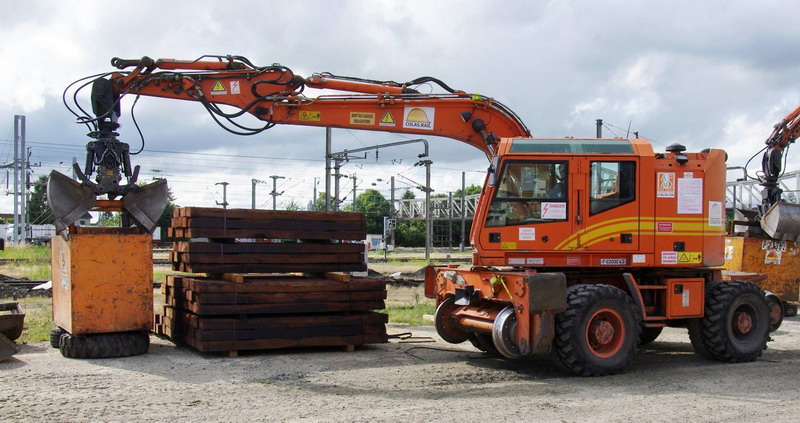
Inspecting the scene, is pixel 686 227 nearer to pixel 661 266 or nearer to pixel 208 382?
pixel 661 266

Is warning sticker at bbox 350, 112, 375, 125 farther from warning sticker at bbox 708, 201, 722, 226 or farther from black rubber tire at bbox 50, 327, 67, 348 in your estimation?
black rubber tire at bbox 50, 327, 67, 348

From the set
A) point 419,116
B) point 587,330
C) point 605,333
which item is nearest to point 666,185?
point 605,333

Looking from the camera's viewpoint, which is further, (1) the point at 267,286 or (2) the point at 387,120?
(2) the point at 387,120

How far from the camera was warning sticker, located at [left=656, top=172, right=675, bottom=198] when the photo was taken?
34.7 feet

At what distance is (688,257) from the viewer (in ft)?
35.2

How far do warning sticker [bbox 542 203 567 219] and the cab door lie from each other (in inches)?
8.3

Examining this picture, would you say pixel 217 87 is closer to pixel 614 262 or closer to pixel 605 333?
pixel 614 262

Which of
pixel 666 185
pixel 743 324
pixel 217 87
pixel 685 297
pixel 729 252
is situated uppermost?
pixel 217 87

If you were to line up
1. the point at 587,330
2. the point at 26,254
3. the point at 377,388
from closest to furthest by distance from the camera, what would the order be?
the point at 377,388 < the point at 587,330 < the point at 26,254

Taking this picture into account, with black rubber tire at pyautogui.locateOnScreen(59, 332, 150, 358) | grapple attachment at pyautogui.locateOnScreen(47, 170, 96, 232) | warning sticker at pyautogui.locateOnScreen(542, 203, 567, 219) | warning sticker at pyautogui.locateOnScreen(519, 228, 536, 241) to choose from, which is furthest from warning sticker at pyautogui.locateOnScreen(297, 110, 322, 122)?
black rubber tire at pyautogui.locateOnScreen(59, 332, 150, 358)

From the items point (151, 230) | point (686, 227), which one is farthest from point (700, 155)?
point (151, 230)

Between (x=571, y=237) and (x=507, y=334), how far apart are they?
1.63m

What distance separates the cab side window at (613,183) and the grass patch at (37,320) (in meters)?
8.91

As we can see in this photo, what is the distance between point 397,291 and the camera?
2373 centimetres
